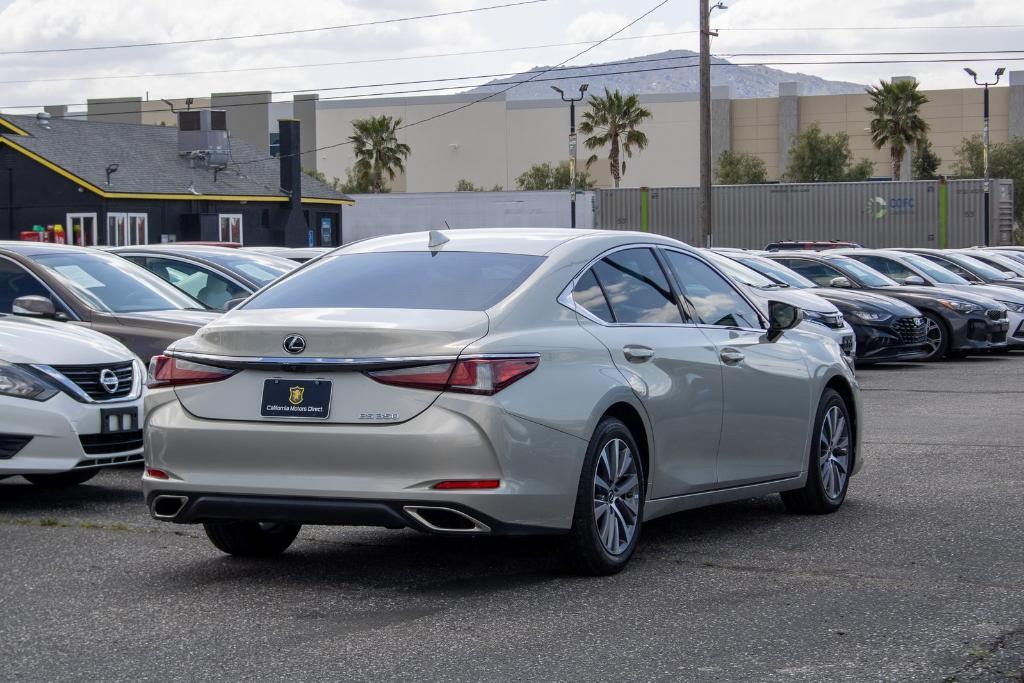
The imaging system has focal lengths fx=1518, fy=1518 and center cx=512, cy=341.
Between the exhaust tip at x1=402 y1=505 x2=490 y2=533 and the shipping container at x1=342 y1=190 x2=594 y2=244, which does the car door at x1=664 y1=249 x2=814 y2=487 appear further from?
the shipping container at x1=342 y1=190 x2=594 y2=244

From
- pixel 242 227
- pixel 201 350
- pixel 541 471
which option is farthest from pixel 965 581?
pixel 242 227

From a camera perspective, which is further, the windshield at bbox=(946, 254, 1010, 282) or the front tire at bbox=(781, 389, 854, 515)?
the windshield at bbox=(946, 254, 1010, 282)

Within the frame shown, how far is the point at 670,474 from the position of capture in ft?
22.8

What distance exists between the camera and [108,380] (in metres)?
8.88

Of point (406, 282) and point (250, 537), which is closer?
point (406, 282)

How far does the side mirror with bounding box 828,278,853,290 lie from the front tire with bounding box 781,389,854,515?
11915 mm

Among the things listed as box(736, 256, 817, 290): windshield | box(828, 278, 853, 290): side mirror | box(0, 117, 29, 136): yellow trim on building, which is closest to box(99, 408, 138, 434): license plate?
box(736, 256, 817, 290): windshield

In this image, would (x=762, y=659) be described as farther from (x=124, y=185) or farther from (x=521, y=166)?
(x=521, y=166)

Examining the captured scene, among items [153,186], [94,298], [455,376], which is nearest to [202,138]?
[153,186]

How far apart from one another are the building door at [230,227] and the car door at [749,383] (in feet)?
156

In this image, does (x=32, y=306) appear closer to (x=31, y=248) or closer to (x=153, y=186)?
(x=31, y=248)

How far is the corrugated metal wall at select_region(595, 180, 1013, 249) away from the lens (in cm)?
5266

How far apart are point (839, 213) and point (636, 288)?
161ft

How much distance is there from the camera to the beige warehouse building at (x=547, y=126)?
10150 centimetres
